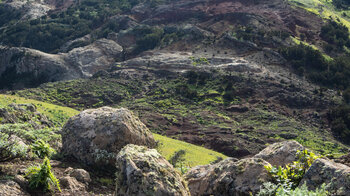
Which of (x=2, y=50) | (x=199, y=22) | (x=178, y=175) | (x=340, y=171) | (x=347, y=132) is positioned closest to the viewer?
(x=340, y=171)

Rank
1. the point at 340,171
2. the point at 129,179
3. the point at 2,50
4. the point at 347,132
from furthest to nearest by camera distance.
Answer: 1. the point at 2,50
2. the point at 347,132
3. the point at 129,179
4. the point at 340,171

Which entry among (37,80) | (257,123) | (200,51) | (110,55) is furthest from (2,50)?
(257,123)

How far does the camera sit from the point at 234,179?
9945mm

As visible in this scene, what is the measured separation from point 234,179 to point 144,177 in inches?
130

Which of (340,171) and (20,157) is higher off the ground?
(340,171)

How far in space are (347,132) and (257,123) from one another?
14.2m

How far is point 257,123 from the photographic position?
5312 cm

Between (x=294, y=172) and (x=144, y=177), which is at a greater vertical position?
(x=294, y=172)

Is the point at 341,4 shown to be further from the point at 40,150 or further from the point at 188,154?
the point at 40,150

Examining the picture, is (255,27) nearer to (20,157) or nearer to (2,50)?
(2,50)

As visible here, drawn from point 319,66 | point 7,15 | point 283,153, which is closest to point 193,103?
point 319,66

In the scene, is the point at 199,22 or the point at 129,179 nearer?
the point at 129,179

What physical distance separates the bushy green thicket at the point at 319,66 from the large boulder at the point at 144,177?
6526cm

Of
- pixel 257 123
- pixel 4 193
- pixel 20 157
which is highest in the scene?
pixel 4 193
